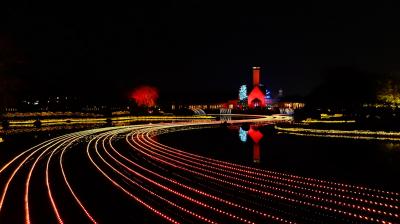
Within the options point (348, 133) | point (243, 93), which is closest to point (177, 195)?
point (348, 133)

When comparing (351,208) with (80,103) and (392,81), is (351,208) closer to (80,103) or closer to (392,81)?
(392,81)

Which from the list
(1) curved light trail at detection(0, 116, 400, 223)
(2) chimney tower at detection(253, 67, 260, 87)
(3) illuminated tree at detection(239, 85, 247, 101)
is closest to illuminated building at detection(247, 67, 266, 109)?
(2) chimney tower at detection(253, 67, 260, 87)

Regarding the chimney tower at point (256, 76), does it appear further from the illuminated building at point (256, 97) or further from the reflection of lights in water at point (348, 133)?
the reflection of lights in water at point (348, 133)

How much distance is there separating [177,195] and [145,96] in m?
59.2

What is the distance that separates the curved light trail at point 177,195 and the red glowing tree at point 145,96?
53492 millimetres

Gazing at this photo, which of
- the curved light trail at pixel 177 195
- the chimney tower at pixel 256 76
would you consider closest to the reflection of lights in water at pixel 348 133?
the curved light trail at pixel 177 195

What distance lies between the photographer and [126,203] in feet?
28.2

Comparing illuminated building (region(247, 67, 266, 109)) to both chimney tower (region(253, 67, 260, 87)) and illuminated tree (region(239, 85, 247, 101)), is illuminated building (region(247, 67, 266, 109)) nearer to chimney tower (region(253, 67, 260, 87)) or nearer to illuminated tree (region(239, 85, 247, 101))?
chimney tower (region(253, 67, 260, 87))

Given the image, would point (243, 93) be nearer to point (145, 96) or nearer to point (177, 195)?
point (145, 96)

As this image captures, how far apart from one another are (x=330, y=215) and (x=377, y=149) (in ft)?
31.1

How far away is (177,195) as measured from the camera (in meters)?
9.20

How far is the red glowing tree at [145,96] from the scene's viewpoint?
6738 centimetres

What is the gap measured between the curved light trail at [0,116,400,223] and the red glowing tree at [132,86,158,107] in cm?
5349

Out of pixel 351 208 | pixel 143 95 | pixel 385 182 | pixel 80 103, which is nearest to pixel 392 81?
pixel 385 182
